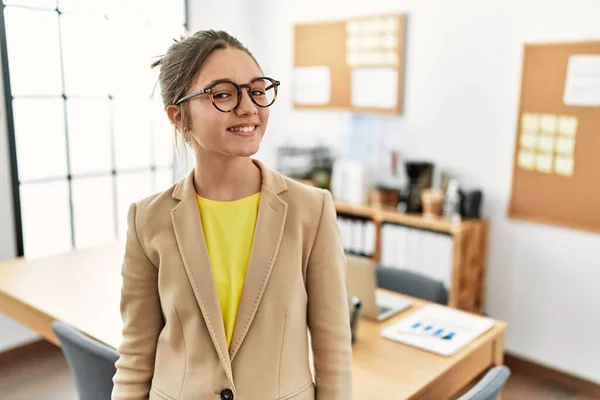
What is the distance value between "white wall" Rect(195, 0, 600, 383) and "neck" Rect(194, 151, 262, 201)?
98.7 inches

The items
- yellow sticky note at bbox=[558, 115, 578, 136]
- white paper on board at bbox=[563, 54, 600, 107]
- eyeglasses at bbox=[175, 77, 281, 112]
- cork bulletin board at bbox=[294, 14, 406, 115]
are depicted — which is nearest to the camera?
eyeglasses at bbox=[175, 77, 281, 112]

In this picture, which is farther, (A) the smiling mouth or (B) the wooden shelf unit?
(B) the wooden shelf unit

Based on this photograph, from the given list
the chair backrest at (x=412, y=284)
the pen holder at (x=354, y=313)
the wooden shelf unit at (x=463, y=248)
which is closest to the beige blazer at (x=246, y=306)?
the pen holder at (x=354, y=313)

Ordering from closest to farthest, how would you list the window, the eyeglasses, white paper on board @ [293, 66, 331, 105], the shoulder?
the eyeglasses → the shoulder → the window → white paper on board @ [293, 66, 331, 105]

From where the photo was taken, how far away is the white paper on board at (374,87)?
3782mm

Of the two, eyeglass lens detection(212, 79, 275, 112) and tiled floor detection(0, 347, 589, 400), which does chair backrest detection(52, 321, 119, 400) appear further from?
tiled floor detection(0, 347, 589, 400)

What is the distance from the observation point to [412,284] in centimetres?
252

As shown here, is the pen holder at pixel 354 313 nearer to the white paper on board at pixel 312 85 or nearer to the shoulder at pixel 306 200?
the shoulder at pixel 306 200

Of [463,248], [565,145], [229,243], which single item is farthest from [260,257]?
[565,145]

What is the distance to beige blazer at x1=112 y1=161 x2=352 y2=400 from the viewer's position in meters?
1.14

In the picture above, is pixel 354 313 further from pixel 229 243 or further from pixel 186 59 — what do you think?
pixel 186 59

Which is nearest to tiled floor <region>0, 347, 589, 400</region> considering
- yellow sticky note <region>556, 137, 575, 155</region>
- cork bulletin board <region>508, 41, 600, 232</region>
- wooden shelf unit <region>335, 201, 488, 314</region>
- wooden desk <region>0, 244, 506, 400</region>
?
wooden shelf unit <region>335, 201, 488, 314</region>

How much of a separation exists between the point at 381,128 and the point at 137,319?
2937 millimetres

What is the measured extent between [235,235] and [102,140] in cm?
298
